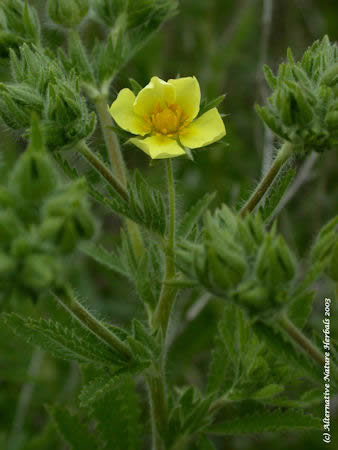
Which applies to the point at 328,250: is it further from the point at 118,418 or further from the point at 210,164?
the point at 210,164

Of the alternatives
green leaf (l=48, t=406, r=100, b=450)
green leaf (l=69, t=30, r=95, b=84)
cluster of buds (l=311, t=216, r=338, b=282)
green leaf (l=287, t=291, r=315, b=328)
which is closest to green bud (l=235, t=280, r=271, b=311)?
cluster of buds (l=311, t=216, r=338, b=282)

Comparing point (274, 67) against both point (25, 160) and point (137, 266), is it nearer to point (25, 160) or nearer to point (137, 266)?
point (137, 266)

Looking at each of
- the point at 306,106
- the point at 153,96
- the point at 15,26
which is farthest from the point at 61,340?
the point at 15,26

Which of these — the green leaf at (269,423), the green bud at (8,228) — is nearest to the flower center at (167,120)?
the green bud at (8,228)

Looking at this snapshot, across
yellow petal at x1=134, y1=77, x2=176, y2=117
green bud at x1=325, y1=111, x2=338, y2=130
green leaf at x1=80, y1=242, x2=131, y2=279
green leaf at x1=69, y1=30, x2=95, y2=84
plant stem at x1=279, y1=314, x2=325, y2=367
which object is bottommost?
plant stem at x1=279, y1=314, x2=325, y2=367

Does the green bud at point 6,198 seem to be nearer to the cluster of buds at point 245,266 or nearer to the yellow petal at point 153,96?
the cluster of buds at point 245,266

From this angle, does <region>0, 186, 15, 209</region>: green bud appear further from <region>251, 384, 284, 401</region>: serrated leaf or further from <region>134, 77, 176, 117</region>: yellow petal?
<region>251, 384, 284, 401</region>: serrated leaf

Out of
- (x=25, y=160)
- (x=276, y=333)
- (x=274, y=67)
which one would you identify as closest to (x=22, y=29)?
(x=25, y=160)
